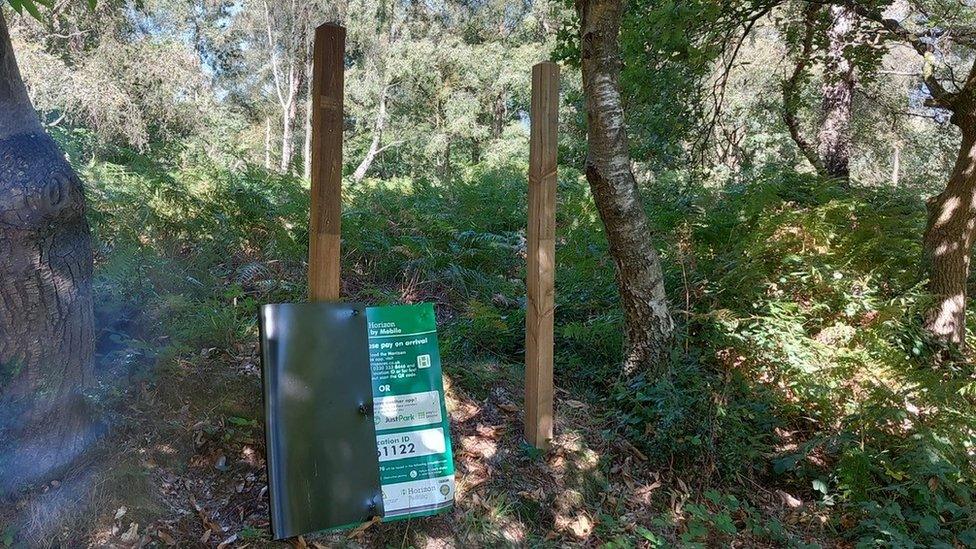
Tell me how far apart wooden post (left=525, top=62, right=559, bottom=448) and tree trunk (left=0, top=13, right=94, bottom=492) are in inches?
89.1

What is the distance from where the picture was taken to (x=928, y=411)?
13.3ft

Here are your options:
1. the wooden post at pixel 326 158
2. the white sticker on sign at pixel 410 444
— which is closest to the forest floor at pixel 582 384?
the white sticker on sign at pixel 410 444

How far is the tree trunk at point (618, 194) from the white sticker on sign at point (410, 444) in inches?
70.9

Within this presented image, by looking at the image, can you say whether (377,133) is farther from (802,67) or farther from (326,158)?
(326,158)

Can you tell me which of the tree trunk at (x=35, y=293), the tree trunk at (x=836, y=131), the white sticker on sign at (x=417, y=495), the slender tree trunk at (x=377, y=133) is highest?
the slender tree trunk at (x=377, y=133)

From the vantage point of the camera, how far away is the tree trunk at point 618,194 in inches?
153

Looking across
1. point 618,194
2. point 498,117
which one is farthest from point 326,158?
point 498,117

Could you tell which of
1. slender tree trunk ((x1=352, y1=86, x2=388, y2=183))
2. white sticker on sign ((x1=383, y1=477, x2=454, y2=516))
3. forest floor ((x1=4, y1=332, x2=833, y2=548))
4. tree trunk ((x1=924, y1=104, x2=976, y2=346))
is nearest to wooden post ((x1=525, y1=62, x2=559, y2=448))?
forest floor ((x1=4, y1=332, x2=833, y2=548))

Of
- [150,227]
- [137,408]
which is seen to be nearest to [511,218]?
[150,227]

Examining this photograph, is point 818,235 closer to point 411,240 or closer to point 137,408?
point 411,240

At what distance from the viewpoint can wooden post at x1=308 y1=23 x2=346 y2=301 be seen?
2.66m

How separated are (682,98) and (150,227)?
5.28 meters

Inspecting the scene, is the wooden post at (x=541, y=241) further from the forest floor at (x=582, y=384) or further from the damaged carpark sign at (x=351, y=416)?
the damaged carpark sign at (x=351, y=416)

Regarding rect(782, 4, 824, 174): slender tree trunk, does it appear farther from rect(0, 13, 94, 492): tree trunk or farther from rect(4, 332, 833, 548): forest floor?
rect(0, 13, 94, 492): tree trunk
